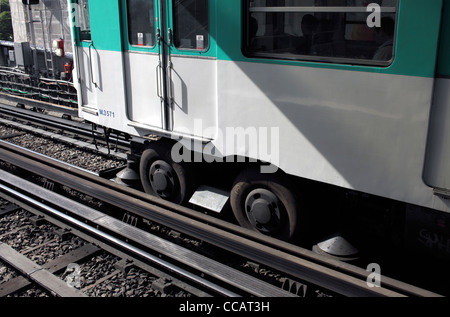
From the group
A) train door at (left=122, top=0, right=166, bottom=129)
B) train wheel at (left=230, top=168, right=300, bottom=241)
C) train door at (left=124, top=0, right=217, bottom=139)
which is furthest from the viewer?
train door at (left=122, top=0, right=166, bottom=129)

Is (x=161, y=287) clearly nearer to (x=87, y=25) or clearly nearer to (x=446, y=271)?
(x=446, y=271)

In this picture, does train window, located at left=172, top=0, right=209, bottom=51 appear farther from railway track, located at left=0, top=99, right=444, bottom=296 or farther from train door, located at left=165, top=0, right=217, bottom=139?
railway track, located at left=0, top=99, right=444, bottom=296

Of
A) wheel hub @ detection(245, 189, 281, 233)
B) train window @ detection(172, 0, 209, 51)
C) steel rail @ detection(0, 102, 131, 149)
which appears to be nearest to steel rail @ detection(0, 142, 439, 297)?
wheel hub @ detection(245, 189, 281, 233)

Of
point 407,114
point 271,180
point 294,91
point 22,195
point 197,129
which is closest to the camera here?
point 407,114

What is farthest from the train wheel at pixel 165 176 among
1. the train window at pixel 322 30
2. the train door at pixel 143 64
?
the train window at pixel 322 30

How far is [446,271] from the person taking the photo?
4.38 meters

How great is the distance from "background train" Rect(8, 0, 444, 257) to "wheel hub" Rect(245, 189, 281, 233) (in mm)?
13

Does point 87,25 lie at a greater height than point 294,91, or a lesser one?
Answer: greater

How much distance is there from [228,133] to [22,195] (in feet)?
11.6

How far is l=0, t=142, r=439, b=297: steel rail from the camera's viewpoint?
13.1 ft

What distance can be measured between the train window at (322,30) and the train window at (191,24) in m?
0.60

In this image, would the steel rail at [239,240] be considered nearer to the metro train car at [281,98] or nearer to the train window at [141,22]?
the metro train car at [281,98]

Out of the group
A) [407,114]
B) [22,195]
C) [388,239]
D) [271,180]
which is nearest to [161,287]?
[271,180]

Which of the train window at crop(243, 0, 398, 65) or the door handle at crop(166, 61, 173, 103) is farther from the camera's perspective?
the door handle at crop(166, 61, 173, 103)
